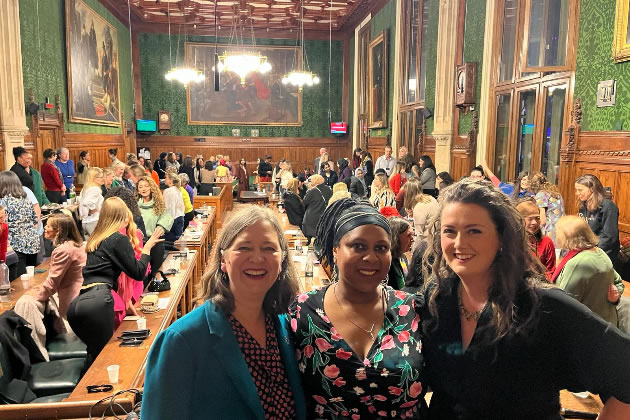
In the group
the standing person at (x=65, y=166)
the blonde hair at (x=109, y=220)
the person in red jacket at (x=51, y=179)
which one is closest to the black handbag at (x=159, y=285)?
the blonde hair at (x=109, y=220)

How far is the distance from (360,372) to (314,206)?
20.8ft

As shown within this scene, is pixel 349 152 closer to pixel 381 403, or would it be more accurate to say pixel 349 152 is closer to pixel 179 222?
pixel 179 222

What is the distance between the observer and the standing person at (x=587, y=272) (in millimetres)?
3539

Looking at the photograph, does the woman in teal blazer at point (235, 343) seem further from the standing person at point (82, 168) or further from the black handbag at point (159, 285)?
the standing person at point (82, 168)

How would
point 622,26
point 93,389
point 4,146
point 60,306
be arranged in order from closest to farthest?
1. point 93,389
2. point 60,306
3. point 622,26
4. point 4,146

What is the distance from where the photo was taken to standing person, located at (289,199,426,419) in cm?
173

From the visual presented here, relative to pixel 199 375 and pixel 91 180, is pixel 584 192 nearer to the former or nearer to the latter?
pixel 199 375

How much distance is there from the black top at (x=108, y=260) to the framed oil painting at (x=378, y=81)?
13.0 metres

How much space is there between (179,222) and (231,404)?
6109mm

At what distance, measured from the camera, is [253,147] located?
2141cm

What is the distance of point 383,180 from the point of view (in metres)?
8.05

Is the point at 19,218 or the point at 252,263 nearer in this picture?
the point at 252,263

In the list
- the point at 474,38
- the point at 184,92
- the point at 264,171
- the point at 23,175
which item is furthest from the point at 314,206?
the point at 184,92

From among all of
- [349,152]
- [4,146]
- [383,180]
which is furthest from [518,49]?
[349,152]
